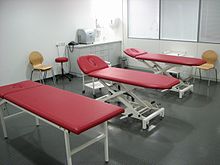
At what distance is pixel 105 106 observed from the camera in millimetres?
2396

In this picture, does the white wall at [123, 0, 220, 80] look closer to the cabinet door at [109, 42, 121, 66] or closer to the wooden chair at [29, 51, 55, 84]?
the cabinet door at [109, 42, 121, 66]

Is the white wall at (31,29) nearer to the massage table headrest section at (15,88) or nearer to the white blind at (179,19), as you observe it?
the massage table headrest section at (15,88)

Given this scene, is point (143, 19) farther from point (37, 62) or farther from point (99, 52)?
point (37, 62)

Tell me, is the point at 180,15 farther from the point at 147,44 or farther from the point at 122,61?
the point at 122,61

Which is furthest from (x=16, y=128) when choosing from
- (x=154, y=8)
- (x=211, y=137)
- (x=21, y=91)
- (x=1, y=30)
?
(x=154, y=8)

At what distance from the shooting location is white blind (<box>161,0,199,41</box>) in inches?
221

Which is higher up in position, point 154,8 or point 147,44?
point 154,8

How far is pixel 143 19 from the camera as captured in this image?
263 inches

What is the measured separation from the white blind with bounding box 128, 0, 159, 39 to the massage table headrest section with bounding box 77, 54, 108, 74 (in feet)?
9.90

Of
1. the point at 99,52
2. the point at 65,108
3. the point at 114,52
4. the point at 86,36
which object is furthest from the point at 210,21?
the point at 65,108

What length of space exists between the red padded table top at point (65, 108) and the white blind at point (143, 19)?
4.38 metres

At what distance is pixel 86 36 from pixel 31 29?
1.50 metres

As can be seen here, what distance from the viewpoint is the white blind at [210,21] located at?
5.21 metres

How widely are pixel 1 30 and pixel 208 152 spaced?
15.7ft
